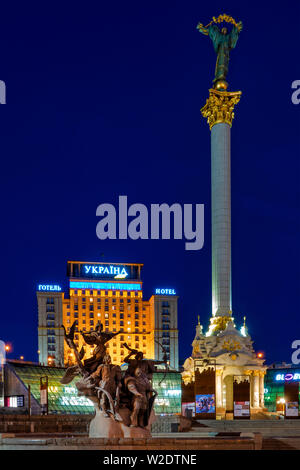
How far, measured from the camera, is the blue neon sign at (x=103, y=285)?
14038 cm

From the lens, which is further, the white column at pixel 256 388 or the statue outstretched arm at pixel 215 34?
the statue outstretched arm at pixel 215 34

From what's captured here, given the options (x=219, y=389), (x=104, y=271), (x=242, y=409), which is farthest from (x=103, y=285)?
(x=242, y=409)

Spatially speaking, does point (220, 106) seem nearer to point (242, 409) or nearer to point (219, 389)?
point (219, 389)

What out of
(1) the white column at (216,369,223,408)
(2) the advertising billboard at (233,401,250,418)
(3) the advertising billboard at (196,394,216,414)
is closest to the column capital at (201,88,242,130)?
(1) the white column at (216,369,223,408)

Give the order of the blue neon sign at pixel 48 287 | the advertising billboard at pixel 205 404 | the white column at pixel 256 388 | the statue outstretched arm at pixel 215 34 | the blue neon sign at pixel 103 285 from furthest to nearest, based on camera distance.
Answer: the blue neon sign at pixel 103 285 < the blue neon sign at pixel 48 287 < the statue outstretched arm at pixel 215 34 < the white column at pixel 256 388 < the advertising billboard at pixel 205 404

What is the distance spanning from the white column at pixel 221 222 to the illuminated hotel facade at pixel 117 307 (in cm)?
8054

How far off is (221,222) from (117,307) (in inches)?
3375

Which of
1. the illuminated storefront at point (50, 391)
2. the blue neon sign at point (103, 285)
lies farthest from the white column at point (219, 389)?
the blue neon sign at point (103, 285)

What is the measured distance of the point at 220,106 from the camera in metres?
61.8

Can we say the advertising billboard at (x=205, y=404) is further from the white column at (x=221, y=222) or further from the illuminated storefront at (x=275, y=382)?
the illuminated storefront at (x=275, y=382)

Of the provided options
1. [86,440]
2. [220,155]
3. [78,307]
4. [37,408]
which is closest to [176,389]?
[37,408]
